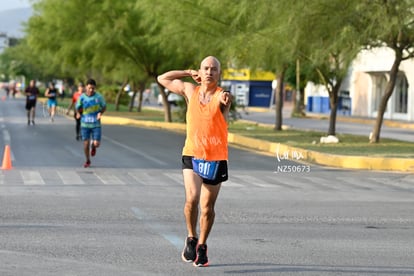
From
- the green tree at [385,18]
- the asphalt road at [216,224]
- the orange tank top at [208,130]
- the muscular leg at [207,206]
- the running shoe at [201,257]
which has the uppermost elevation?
the green tree at [385,18]

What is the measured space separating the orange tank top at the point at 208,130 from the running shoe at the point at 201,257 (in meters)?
0.80

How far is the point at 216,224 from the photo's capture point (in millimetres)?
11961

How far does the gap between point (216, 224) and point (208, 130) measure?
3210 mm

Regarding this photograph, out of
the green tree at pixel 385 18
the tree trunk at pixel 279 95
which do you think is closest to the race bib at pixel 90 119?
the green tree at pixel 385 18

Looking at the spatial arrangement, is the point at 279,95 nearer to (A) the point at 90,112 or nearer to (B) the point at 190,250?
(A) the point at 90,112

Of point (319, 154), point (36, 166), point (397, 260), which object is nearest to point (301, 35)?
point (319, 154)

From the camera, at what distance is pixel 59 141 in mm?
30188

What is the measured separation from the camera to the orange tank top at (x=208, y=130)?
8945 millimetres

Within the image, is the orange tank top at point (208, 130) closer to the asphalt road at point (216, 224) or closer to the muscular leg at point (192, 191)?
the muscular leg at point (192, 191)

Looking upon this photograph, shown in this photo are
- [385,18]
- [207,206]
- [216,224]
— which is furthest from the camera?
[385,18]

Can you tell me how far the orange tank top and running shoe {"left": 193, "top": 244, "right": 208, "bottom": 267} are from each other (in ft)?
2.63

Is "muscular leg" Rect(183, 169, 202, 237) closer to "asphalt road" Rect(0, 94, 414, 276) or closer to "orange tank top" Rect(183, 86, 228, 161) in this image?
"orange tank top" Rect(183, 86, 228, 161)

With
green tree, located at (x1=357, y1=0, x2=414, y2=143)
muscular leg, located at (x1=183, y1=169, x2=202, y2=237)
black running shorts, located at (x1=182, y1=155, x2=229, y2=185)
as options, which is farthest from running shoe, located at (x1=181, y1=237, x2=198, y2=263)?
green tree, located at (x1=357, y1=0, x2=414, y2=143)

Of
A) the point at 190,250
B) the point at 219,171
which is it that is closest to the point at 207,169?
the point at 219,171
